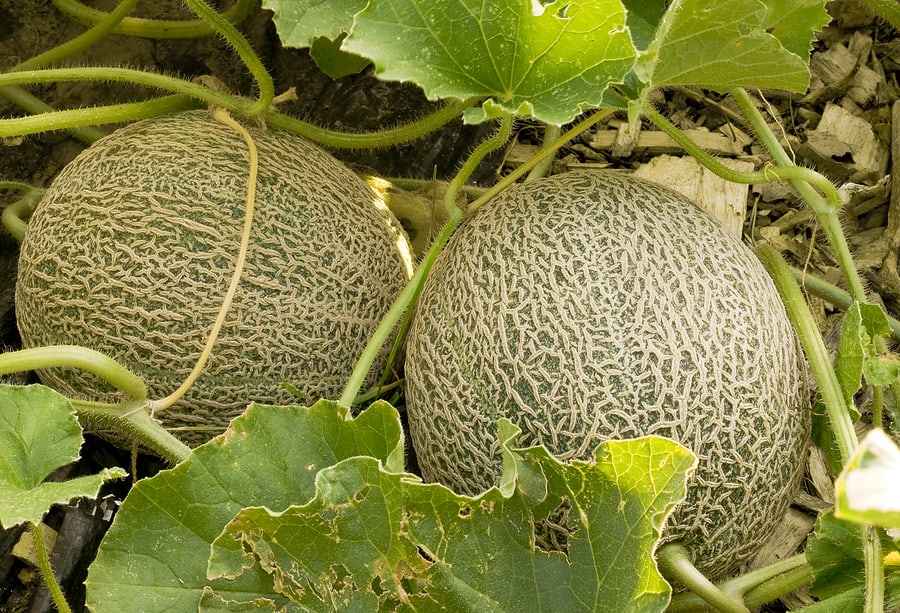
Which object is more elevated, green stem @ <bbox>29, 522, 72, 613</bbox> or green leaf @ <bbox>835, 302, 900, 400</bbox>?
green leaf @ <bbox>835, 302, 900, 400</bbox>

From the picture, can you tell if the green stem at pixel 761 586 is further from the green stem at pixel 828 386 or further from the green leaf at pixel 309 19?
the green leaf at pixel 309 19

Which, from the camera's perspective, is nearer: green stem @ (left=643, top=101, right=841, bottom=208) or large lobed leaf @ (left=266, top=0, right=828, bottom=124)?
large lobed leaf @ (left=266, top=0, right=828, bottom=124)

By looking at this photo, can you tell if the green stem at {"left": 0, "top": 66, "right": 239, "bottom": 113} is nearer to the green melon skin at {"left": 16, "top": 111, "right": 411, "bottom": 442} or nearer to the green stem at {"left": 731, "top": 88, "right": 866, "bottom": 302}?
the green melon skin at {"left": 16, "top": 111, "right": 411, "bottom": 442}

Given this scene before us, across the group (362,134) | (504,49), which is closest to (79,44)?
(362,134)

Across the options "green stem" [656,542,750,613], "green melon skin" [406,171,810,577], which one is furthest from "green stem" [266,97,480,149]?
"green stem" [656,542,750,613]

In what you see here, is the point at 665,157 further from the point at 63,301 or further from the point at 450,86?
the point at 63,301

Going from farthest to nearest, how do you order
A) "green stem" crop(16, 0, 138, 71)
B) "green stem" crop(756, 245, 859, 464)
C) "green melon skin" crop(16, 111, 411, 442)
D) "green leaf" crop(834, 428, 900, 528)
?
1. "green stem" crop(16, 0, 138, 71)
2. "green melon skin" crop(16, 111, 411, 442)
3. "green stem" crop(756, 245, 859, 464)
4. "green leaf" crop(834, 428, 900, 528)

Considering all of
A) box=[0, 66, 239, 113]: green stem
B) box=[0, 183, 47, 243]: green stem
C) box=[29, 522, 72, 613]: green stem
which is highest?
box=[0, 66, 239, 113]: green stem
